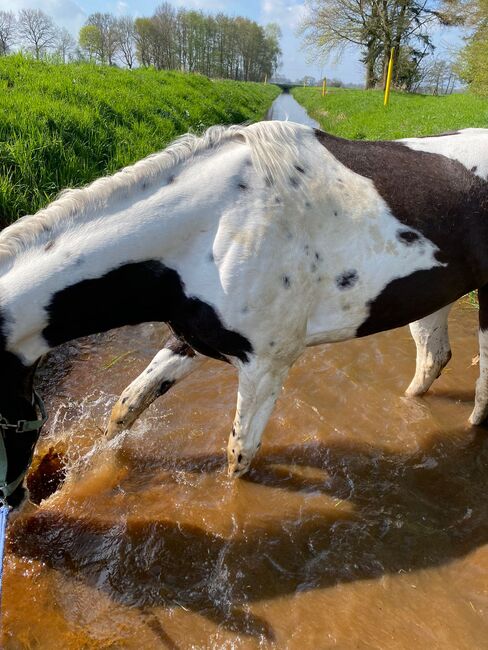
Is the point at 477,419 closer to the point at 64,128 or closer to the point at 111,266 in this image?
the point at 111,266

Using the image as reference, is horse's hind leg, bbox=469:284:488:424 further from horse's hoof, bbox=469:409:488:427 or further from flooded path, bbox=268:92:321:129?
flooded path, bbox=268:92:321:129

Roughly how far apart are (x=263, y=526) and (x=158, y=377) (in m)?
1.01

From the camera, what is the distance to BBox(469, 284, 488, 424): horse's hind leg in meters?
3.03

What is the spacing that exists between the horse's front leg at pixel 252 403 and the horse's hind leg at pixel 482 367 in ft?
4.63

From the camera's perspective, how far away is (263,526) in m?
2.63

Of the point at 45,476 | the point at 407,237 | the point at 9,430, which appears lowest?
the point at 45,476

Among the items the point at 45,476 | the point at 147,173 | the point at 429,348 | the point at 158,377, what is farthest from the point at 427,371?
the point at 45,476

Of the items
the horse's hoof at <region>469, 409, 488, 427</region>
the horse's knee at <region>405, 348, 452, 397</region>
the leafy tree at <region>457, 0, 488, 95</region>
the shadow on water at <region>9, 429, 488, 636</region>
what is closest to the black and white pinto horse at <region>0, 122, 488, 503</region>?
the shadow on water at <region>9, 429, 488, 636</region>

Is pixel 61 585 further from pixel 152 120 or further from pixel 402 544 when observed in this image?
pixel 152 120

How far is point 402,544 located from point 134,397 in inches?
65.6

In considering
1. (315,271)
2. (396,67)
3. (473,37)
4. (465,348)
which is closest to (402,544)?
(315,271)

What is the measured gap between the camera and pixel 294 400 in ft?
11.7

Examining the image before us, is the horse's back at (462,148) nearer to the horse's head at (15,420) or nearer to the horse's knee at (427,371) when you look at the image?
the horse's knee at (427,371)

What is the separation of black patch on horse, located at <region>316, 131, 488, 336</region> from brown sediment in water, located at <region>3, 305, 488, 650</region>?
102 cm
